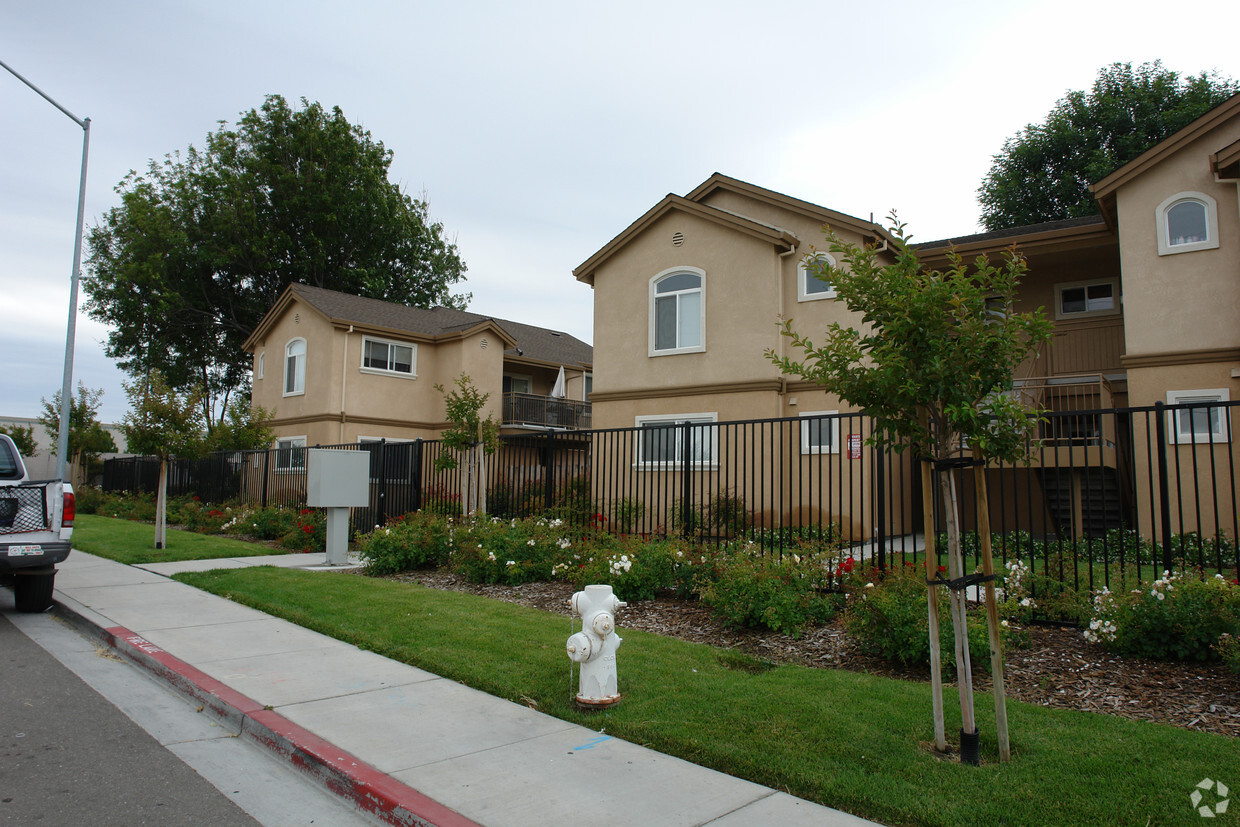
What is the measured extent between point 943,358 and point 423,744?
12.5 feet

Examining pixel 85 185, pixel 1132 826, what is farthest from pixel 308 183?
pixel 1132 826

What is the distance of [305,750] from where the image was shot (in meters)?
4.60

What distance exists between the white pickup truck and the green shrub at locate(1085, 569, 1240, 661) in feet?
33.7

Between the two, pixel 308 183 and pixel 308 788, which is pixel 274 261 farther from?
pixel 308 788

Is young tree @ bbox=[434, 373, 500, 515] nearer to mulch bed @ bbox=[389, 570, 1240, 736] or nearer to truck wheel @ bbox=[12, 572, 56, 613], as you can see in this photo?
truck wheel @ bbox=[12, 572, 56, 613]

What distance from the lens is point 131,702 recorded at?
5871 mm

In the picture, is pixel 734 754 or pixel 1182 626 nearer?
pixel 734 754

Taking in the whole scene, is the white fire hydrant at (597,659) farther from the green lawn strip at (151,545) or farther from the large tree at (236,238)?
the large tree at (236,238)

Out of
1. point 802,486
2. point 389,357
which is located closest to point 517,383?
point 389,357

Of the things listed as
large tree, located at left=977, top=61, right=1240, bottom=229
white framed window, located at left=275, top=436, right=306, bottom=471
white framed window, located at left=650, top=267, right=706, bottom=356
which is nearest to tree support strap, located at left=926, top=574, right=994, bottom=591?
white framed window, located at left=650, top=267, right=706, bottom=356

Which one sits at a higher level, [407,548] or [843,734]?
[407,548]

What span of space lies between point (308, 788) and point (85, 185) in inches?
733

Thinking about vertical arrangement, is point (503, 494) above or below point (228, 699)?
above

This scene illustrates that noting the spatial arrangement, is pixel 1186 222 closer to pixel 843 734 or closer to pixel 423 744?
pixel 843 734
